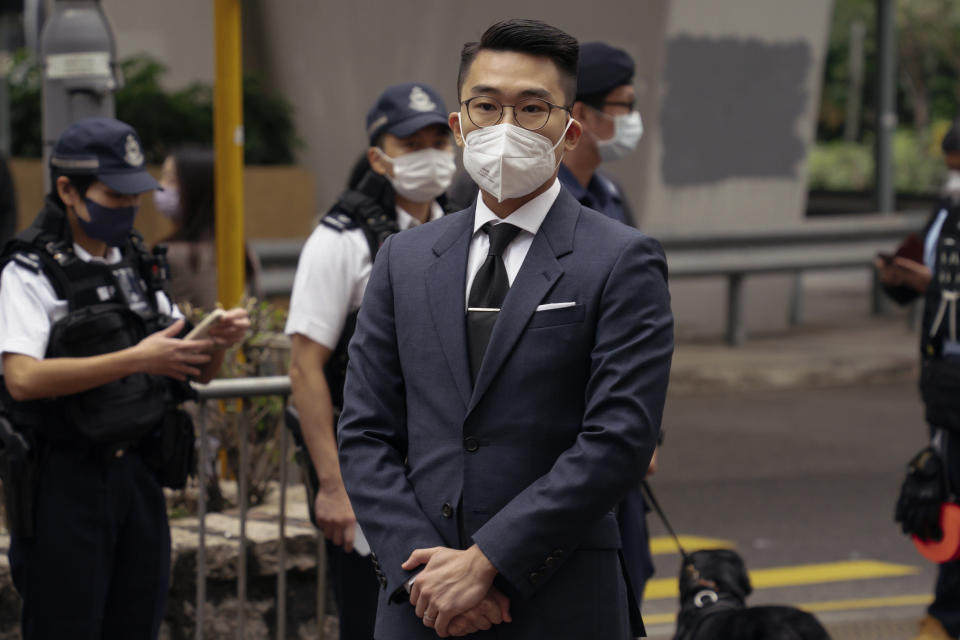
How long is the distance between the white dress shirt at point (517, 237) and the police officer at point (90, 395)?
1.21 m

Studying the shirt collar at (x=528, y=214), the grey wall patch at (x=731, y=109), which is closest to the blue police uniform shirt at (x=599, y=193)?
the shirt collar at (x=528, y=214)

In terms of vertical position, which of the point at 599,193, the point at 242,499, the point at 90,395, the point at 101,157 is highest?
the point at 101,157

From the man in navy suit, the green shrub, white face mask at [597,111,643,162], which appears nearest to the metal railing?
white face mask at [597,111,643,162]

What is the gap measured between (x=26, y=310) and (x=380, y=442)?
54.1 inches

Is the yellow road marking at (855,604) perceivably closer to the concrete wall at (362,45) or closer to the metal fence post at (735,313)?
the metal fence post at (735,313)

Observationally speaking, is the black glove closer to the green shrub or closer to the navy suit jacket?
the navy suit jacket

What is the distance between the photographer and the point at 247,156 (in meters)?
13.7

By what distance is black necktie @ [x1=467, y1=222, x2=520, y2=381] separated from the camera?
9.17 feet

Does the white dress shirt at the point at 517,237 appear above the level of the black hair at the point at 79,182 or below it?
above

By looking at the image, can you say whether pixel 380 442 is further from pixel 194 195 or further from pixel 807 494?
pixel 807 494

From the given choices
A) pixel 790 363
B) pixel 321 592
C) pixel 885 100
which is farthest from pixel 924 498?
pixel 885 100

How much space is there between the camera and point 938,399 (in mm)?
5418

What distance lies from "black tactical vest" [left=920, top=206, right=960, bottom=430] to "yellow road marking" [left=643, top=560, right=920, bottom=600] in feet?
5.26

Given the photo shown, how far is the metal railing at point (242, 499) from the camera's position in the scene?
15.2 ft
